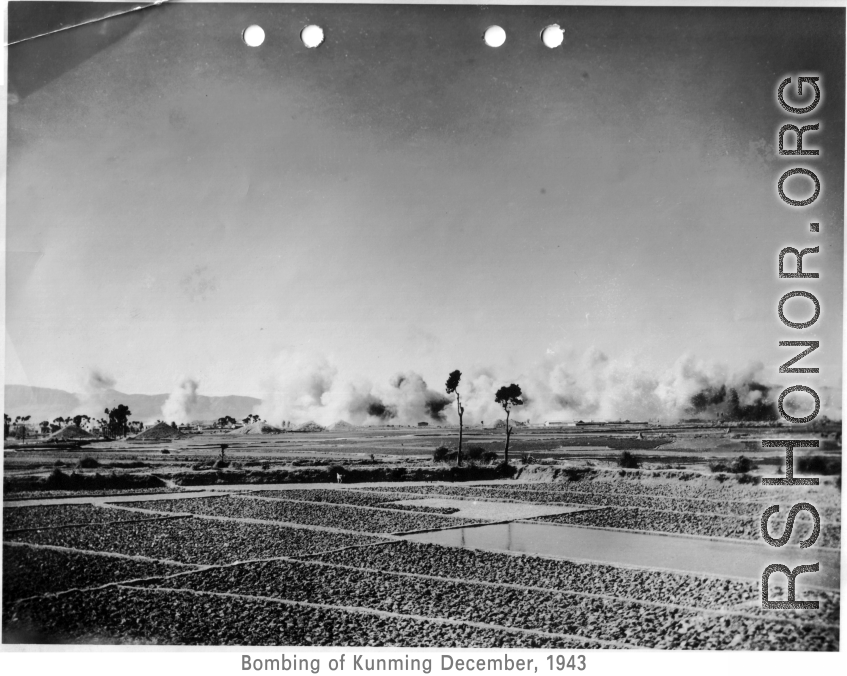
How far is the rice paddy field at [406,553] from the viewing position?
126 inches

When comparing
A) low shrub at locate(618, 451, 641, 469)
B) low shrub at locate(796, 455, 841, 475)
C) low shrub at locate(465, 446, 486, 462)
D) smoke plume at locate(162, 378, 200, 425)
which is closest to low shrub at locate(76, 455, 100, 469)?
smoke plume at locate(162, 378, 200, 425)

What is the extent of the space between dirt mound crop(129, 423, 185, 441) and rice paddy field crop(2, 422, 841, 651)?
0.23 feet

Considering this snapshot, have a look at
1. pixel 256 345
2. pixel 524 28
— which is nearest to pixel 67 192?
pixel 256 345

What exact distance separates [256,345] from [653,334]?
172 cm

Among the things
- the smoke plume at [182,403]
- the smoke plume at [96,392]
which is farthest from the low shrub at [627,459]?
the smoke plume at [96,392]

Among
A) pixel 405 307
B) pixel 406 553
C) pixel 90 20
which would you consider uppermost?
pixel 90 20

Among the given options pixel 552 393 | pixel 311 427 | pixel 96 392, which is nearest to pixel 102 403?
pixel 96 392

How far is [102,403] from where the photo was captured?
334 centimetres

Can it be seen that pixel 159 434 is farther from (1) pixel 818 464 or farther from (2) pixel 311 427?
(1) pixel 818 464

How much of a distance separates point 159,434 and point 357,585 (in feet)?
3.52

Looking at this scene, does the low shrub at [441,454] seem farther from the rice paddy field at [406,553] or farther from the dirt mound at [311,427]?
the dirt mound at [311,427]

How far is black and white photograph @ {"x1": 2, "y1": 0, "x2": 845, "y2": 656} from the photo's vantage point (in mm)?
3271

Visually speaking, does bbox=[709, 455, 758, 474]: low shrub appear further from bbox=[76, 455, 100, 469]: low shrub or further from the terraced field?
bbox=[76, 455, 100, 469]: low shrub

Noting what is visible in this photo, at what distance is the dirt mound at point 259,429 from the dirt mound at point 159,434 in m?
0.26
